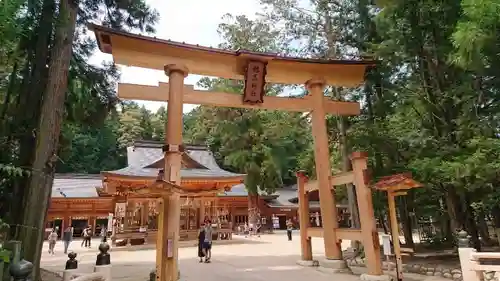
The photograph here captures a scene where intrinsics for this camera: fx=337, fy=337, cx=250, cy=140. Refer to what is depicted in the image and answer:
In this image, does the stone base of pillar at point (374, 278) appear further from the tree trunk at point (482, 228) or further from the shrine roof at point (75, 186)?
the shrine roof at point (75, 186)

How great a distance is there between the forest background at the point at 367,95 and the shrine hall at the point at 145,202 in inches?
206

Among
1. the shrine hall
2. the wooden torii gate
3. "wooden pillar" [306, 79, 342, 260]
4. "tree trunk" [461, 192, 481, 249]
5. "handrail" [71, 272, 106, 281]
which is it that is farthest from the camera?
the shrine hall

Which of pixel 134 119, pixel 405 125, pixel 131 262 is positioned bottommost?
pixel 131 262

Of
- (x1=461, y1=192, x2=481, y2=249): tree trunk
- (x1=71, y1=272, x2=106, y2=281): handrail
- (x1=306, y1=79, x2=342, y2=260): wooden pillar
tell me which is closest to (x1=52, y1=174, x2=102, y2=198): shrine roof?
(x1=306, y1=79, x2=342, y2=260): wooden pillar

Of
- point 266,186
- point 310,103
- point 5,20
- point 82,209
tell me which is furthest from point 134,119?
point 5,20

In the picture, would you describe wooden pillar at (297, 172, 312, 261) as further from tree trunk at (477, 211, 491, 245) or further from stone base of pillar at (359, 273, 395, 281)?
tree trunk at (477, 211, 491, 245)

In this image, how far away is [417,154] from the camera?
8516 millimetres

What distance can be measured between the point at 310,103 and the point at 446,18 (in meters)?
3.95

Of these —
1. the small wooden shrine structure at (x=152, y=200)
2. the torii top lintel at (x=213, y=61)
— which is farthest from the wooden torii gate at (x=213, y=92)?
the small wooden shrine structure at (x=152, y=200)

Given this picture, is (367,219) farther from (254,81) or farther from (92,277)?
(92,277)

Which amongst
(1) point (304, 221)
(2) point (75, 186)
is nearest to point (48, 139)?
(1) point (304, 221)

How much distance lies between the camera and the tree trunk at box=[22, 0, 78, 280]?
226 inches

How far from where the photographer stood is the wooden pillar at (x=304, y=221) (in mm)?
8742

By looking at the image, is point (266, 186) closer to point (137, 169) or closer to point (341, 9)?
point (137, 169)
